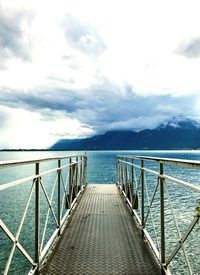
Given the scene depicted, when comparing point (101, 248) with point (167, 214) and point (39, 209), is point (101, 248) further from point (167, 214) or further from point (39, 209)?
point (167, 214)

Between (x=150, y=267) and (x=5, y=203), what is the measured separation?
58.8 ft

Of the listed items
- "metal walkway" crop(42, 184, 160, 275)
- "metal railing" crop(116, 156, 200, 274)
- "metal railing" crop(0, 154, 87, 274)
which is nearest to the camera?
"metal railing" crop(0, 154, 87, 274)

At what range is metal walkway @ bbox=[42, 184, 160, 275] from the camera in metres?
3.86

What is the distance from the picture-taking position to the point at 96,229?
574 cm

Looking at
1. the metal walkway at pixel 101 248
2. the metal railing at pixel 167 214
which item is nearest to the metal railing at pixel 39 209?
the metal walkway at pixel 101 248

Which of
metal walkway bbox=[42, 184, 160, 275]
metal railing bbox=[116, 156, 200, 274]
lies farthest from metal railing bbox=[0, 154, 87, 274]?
metal railing bbox=[116, 156, 200, 274]

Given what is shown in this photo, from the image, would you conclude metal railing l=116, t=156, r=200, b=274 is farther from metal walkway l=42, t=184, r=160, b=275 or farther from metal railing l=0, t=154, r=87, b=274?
metal railing l=0, t=154, r=87, b=274

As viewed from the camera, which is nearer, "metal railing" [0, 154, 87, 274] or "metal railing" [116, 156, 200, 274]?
Result: "metal railing" [0, 154, 87, 274]

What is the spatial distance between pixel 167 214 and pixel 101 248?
12474mm

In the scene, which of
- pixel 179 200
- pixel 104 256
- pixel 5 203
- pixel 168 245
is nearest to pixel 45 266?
pixel 104 256

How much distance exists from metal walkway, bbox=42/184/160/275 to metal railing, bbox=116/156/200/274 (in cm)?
22

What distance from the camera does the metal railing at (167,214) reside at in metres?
2.92

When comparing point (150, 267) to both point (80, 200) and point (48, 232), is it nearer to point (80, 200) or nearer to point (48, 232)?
point (80, 200)

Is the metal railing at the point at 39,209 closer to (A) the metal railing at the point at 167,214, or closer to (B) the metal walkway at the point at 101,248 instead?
(B) the metal walkway at the point at 101,248
